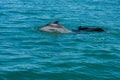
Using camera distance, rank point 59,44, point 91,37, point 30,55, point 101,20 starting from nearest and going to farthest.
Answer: point 30,55 < point 59,44 < point 91,37 < point 101,20

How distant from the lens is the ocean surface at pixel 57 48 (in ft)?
51.7

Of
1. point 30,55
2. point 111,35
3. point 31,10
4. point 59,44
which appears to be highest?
point 31,10

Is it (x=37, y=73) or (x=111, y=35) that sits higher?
(x=111, y=35)

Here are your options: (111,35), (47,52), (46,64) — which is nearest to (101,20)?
(111,35)

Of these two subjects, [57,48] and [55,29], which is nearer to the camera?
[57,48]

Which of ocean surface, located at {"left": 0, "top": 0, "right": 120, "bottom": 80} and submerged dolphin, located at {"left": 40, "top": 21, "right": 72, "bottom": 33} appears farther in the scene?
submerged dolphin, located at {"left": 40, "top": 21, "right": 72, "bottom": 33}

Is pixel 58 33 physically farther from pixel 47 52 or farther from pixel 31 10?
pixel 31 10

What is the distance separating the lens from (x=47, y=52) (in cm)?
1872

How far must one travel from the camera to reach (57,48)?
19.6 m

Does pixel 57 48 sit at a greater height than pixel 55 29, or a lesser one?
lesser

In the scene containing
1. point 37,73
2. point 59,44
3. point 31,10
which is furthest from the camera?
point 31,10

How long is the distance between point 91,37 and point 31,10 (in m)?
12.6

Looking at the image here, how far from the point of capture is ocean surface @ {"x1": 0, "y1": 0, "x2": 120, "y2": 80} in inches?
620

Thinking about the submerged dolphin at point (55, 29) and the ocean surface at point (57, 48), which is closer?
the ocean surface at point (57, 48)
